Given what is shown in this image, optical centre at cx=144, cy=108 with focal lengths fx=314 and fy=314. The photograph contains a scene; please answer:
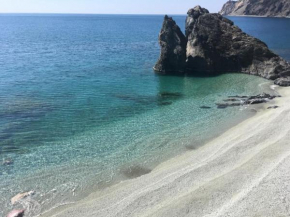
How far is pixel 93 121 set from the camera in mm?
38562

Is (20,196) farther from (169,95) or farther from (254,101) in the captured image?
(254,101)

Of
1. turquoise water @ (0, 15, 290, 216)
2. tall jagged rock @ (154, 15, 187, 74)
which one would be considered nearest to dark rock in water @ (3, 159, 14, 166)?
turquoise water @ (0, 15, 290, 216)

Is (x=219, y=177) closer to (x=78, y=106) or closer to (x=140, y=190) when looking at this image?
(x=140, y=190)

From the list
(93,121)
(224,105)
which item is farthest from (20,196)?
(224,105)

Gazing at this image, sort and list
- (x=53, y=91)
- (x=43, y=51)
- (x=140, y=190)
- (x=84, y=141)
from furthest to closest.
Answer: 1. (x=43, y=51)
2. (x=53, y=91)
3. (x=84, y=141)
4. (x=140, y=190)

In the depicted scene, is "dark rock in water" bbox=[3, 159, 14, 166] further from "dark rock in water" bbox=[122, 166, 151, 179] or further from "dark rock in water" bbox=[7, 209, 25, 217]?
"dark rock in water" bbox=[122, 166, 151, 179]

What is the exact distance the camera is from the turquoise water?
86.3ft

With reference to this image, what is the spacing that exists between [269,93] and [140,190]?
32.5m

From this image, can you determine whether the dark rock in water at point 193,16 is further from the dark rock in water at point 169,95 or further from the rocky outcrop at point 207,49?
the dark rock in water at point 169,95

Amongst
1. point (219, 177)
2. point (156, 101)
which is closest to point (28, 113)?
point (156, 101)

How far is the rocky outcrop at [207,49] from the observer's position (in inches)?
2461

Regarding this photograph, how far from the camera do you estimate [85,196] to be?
2386 cm

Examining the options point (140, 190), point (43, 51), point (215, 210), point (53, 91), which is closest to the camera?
point (215, 210)

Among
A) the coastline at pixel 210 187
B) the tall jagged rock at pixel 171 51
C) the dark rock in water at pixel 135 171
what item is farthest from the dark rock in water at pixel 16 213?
the tall jagged rock at pixel 171 51
